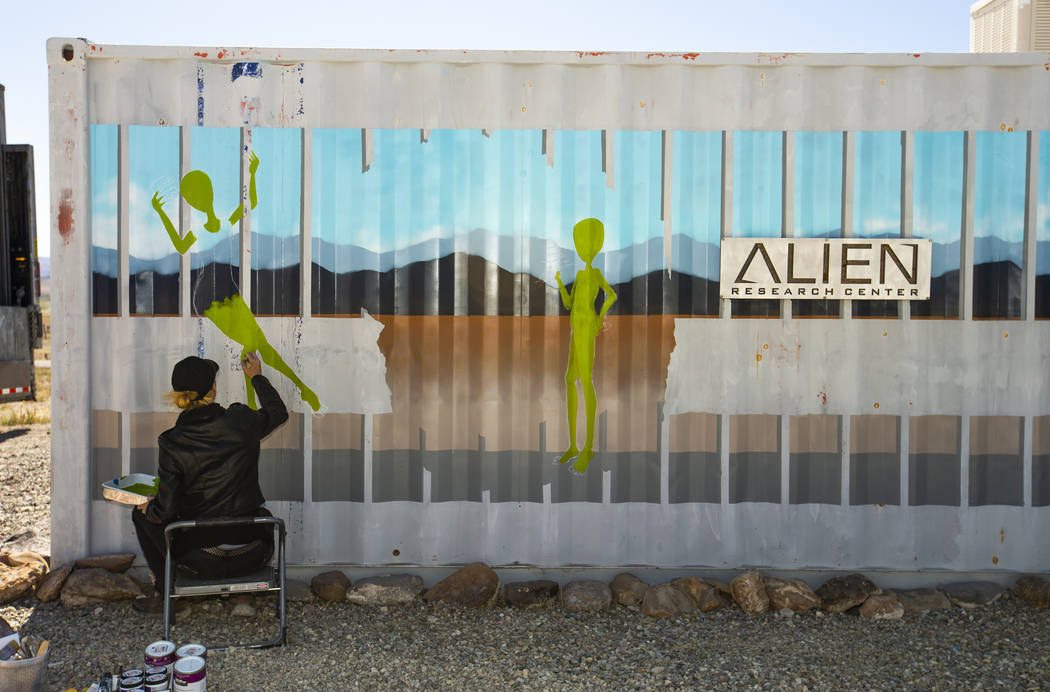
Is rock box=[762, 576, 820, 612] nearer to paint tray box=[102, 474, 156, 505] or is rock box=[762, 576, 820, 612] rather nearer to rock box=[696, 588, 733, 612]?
rock box=[696, 588, 733, 612]

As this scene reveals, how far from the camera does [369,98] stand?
4.27 m

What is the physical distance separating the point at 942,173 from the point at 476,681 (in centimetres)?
406

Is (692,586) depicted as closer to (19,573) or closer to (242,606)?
(242,606)

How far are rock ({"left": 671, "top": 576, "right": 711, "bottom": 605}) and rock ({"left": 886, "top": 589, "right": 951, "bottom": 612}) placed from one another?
118 cm

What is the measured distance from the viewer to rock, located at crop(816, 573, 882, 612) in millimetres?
4156

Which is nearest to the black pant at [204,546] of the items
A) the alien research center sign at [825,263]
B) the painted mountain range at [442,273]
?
the painted mountain range at [442,273]

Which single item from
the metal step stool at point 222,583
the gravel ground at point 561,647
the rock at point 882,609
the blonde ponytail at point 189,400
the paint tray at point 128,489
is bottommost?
the gravel ground at point 561,647

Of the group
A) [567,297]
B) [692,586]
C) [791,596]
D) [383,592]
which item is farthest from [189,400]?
[791,596]

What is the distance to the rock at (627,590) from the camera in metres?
4.20

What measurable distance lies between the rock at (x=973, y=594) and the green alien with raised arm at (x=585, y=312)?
245 cm

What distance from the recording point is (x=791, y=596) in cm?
418

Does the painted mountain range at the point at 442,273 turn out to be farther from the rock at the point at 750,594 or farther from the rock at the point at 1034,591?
the rock at the point at 1034,591

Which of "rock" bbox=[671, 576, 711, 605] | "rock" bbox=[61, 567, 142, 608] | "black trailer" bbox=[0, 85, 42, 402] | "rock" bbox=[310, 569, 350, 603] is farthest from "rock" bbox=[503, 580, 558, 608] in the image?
"black trailer" bbox=[0, 85, 42, 402]

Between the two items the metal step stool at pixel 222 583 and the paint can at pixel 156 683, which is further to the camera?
the metal step stool at pixel 222 583
